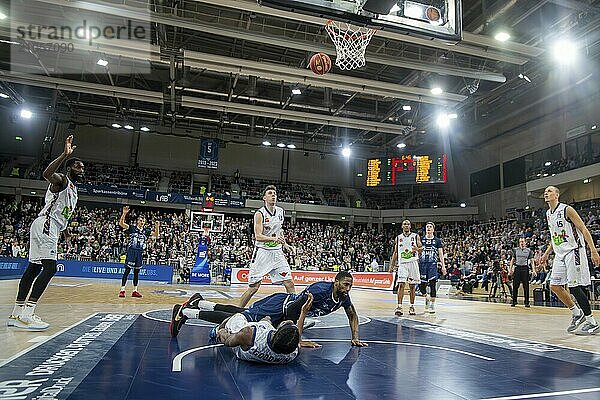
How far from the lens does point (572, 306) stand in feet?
22.3

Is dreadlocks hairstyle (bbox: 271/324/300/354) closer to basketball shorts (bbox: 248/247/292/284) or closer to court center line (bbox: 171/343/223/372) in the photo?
court center line (bbox: 171/343/223/372)

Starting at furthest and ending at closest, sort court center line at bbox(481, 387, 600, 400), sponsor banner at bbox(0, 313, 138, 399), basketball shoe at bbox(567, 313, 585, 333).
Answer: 1. basketball shoe at bbox(567, 313, 585, 333)
2. court center line at bbox(481, 387, 600, 400)
3. sponsor banner at bbox(0, 313, 138, 399)

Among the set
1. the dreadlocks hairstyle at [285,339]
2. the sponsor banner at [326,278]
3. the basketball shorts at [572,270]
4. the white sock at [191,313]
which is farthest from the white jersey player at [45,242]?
the sponsor banner at [326,278]

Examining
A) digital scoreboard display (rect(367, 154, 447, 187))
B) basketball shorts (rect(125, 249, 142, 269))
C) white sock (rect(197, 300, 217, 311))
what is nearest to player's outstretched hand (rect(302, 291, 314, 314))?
white sock (rect(197, 300, 217, 311))

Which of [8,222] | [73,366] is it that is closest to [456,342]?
[73,366]

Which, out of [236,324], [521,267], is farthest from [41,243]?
[521,267]

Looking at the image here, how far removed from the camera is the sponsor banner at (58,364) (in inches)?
112

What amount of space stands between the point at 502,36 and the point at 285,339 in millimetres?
14737

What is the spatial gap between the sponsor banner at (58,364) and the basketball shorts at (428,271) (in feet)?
20.2

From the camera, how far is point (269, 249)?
671 centimetres

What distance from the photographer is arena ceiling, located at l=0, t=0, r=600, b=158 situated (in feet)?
49.5

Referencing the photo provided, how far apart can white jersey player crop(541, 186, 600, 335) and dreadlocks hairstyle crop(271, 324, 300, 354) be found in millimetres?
4860

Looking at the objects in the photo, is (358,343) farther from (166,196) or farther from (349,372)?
(166,196)

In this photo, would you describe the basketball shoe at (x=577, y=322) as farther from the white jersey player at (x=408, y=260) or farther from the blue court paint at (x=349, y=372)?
the white jersey player at (x=408, y=260)
